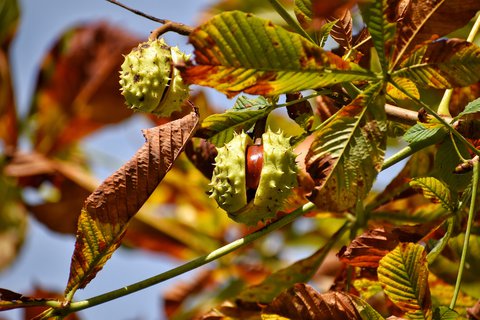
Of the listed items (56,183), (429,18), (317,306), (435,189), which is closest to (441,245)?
(435,189)

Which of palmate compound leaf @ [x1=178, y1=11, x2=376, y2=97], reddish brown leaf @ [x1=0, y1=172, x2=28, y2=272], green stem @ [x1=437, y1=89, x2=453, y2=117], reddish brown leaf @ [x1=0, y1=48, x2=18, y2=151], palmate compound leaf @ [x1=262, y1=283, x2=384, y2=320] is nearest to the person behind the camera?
palmate compound leaf @ [x1=178, y1=11, x2=376, y2=97]

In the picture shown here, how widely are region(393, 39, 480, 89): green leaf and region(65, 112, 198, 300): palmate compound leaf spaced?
0.99 ft

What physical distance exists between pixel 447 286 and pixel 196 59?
660 millimetres

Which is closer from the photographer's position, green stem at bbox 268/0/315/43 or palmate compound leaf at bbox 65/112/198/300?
green stem at bbox 268/0/315/43

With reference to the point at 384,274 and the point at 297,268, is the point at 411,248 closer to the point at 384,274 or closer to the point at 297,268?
the point at 384,274

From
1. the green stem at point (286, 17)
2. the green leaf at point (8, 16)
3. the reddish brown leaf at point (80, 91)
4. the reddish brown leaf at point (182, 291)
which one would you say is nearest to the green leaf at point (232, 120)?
the green stem at point (286, 17)

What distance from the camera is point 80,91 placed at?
2703 millimetres

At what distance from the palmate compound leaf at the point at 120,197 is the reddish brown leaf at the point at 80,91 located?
1633mm

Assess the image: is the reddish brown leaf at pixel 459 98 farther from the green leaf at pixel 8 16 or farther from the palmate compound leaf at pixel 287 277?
the green leaf at pixel 8 16

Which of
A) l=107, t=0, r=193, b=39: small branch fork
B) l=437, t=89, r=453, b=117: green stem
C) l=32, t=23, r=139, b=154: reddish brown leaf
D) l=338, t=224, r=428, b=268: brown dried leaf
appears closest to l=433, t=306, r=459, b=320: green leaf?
l=338, t=224, r=428, b=268: brown dried leaf

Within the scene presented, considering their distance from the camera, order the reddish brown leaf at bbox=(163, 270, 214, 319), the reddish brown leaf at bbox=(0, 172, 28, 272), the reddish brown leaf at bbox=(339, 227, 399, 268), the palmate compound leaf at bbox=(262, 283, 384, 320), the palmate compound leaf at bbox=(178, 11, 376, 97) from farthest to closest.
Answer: the reddish brown leaf at bbox=(0, 172, 28, 272) → the reddish brown leaf at bbox=(163, 270, 214, 319) → the reddish brown leaf at bbox=(339, 227, 399, 268) → the palmate compound leaf at bbox=(262, 283, 384, 320) → the palmate compound leaf at bbox=(178, 11, 376, 97)

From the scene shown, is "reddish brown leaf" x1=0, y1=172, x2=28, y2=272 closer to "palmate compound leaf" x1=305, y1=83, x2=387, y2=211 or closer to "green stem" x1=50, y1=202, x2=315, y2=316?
"green stem" x1=50, y1=202, x2=315, y2=316

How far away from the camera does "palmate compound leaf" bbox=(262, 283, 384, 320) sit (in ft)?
3.13

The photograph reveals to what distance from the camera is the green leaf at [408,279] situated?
94 centimetres
